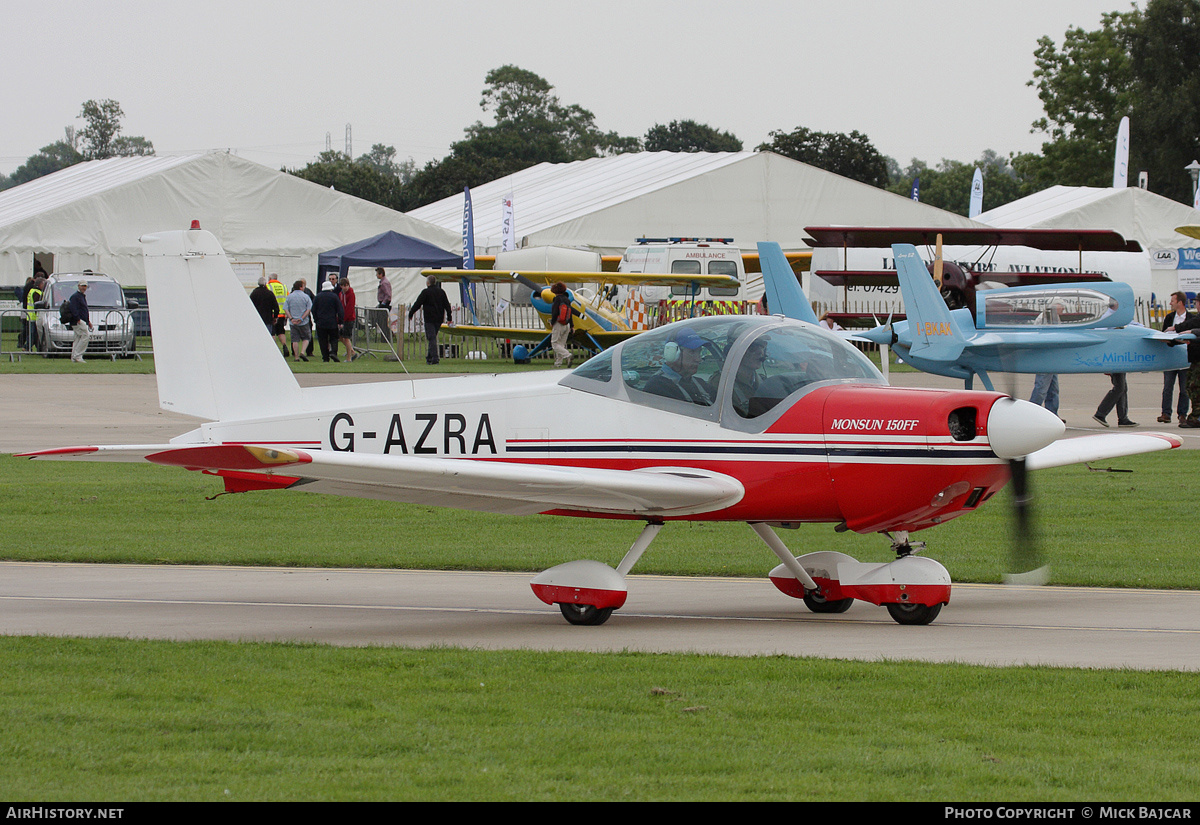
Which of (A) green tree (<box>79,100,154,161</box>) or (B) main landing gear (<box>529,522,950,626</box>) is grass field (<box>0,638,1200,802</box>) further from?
(A) green tree (<box>79,100,154,161</box>)

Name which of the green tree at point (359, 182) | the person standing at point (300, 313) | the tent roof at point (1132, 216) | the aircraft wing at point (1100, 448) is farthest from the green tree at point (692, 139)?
the aircraft wing at point (1100, 448)

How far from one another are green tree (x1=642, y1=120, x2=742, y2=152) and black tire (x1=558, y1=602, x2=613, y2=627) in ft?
425

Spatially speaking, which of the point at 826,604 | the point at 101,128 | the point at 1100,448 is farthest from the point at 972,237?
the point at 101,128

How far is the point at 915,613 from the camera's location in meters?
8.55

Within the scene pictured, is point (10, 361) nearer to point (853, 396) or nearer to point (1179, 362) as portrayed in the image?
point (1179, 362)

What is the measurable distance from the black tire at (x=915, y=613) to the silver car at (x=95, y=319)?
101ft

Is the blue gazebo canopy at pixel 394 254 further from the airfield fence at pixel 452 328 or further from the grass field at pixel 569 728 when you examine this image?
the grass field at pixel 569 728

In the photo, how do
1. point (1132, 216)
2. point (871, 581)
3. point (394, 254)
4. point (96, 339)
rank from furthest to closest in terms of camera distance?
point (1132, 216) → point (394, 254) → point (96, 339) → point (871, 581)

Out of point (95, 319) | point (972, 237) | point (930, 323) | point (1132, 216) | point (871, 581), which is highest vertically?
point (1132, 216)

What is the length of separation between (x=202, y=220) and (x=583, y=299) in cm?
1831

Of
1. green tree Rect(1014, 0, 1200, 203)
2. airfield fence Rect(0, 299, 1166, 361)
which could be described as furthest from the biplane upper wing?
green tree Rect(1014, 0, 1200, 203)

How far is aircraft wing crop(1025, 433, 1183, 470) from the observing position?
9.53 m

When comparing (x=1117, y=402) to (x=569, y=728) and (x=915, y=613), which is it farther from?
(x=569, y=728)

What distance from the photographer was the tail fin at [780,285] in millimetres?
21188
